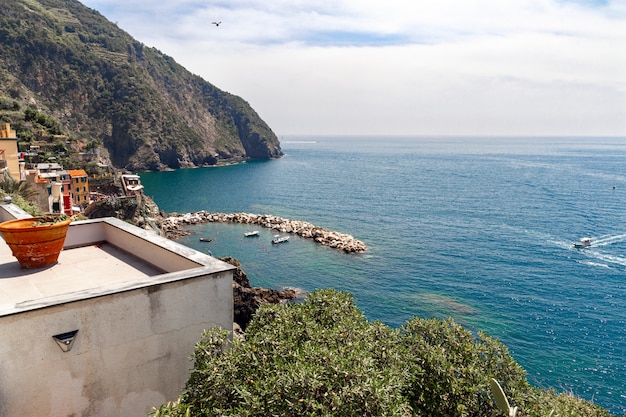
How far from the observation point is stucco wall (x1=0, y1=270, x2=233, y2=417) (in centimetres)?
565

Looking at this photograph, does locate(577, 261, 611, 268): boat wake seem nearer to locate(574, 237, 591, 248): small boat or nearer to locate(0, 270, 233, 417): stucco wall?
locate(574, 237, 591, 248): small boat

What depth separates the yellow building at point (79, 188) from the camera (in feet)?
179

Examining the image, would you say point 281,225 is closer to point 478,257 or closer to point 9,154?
point 478,257

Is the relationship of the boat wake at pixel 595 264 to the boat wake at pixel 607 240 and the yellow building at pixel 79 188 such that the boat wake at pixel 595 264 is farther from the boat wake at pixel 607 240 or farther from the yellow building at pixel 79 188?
the yellow building at pixel 79 188

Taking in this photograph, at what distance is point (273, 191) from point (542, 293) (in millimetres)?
67943

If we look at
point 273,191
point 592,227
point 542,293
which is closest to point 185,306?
point 542,293

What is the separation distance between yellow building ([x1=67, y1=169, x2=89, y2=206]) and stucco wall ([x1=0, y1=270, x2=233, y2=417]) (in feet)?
183

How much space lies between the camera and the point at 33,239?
25.7ft

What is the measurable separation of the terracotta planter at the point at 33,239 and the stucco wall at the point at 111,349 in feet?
8.96

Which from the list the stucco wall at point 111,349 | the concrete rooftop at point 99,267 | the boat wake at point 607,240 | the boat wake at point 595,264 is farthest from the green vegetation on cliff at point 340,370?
the boat wake at point 607,240

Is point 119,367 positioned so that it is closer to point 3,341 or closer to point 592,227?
point 3,341

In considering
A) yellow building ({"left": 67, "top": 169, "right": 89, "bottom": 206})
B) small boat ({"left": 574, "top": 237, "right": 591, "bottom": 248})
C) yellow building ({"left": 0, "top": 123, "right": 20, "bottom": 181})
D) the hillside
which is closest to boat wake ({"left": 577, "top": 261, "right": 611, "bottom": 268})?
small boat ({"left": 574, "top": 237, "right": 591, "bottom": 248})

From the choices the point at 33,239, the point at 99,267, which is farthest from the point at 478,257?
the point at 33,239

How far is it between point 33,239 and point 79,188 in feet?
182
